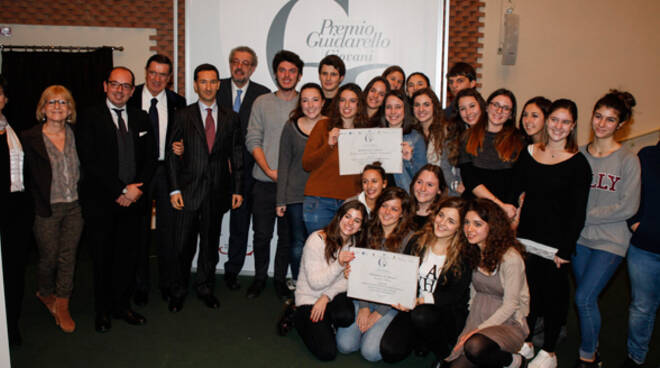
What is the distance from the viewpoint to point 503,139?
2889 mm

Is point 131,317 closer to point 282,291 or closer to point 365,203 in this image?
point 282,291

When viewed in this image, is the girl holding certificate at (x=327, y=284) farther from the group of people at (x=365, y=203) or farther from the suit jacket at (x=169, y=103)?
the suit jacket at (x=169, y=103)

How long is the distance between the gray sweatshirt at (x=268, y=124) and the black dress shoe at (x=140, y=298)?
1457 mm

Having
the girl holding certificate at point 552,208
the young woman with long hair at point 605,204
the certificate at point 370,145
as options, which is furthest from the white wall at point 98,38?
the young woman with long hair at point 605,204

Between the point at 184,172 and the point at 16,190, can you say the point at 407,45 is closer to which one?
the point at 184,172

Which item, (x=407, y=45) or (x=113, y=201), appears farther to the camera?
(x=407, y=45)

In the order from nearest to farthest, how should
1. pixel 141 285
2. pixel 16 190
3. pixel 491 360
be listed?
pixel 491 360 < pixel 16 190 < pixel 141 285

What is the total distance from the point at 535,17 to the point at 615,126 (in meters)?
4.73

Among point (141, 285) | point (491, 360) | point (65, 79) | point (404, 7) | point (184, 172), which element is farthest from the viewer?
point (65, 79)

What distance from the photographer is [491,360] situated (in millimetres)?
2473

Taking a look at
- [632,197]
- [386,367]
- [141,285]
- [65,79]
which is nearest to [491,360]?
[386,367]

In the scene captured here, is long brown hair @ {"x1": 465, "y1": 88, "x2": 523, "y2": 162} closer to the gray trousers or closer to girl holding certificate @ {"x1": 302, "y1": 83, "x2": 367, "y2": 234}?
girl holding certificate @ {"x1": 302, "y1": 83, "x2": 367, "y2": 234}

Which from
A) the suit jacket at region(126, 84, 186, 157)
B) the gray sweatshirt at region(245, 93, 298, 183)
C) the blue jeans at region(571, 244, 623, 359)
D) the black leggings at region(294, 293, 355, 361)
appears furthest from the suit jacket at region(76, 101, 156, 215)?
the blue jeans at region(571, 244, 623, 359)

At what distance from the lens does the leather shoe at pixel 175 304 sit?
3.55m
